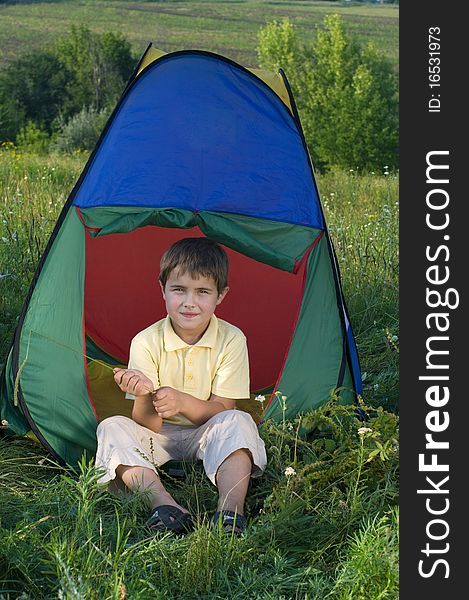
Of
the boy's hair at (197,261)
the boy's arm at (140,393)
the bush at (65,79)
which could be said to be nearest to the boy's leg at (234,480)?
the boy's arm at (140,393)

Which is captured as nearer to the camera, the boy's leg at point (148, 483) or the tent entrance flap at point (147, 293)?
the boy's leg at point (148, 483)

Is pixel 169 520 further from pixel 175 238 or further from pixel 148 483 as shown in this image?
pixel 175 238

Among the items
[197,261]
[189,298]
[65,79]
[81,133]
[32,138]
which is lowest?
[189,298]

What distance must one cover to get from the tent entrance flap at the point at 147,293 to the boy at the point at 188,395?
0.81 m

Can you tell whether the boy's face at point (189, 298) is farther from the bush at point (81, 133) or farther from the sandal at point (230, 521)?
the bush at point (81, 133)

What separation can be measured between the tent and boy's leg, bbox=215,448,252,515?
0.43 meters

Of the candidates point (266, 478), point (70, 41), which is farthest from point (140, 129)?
point (70, 41)

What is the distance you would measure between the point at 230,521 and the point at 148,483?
320mm

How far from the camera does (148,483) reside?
273 cm

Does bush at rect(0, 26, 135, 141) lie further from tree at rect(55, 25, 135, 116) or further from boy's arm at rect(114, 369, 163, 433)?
boy's arm at rect(114, 369, 163, 433)

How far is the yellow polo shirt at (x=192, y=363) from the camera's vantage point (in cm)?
306

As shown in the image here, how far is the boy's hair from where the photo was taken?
9.89 feet

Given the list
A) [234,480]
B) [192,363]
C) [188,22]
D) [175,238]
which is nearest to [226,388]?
[192,363]

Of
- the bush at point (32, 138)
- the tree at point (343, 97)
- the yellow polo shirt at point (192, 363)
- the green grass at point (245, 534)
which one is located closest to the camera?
the green grass at point (245, 534)
